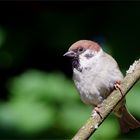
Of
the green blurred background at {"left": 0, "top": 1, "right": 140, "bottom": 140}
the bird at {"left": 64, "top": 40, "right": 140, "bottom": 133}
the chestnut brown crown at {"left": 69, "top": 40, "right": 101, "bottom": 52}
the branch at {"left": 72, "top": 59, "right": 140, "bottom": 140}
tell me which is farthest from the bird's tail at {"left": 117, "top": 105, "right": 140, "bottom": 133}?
the branch at {"left": 72, "top": 59, "right": 140, "bottom": 140}

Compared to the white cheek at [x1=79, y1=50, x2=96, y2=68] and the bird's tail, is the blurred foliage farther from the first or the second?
the white cheek at [x1=79, y1=50, x2=96, y2=68]

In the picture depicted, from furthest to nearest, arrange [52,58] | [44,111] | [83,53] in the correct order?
[52,58] < [44,111] < [83,53]

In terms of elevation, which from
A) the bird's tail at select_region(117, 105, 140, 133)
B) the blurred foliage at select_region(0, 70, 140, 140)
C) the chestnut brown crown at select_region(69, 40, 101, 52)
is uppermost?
the blurred foliage at select_region(0, 70, 140, 140)

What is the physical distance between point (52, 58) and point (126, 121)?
2.98ft

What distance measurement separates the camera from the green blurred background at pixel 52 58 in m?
1.75

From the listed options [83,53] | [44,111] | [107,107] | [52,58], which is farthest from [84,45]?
[52,58]

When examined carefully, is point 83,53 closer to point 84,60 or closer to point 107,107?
point 84,60

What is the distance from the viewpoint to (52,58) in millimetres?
2285

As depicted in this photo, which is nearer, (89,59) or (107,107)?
(107,107)

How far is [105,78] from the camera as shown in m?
1.40

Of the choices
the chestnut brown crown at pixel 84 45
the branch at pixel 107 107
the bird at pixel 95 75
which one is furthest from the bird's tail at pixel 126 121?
the branch at pixel 107 107

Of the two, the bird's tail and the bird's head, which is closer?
the bird's head

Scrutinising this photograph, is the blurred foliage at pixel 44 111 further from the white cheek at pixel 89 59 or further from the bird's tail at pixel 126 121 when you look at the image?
the white cheek at pixel 89 59

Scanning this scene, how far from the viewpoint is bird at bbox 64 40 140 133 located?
4.27ft
